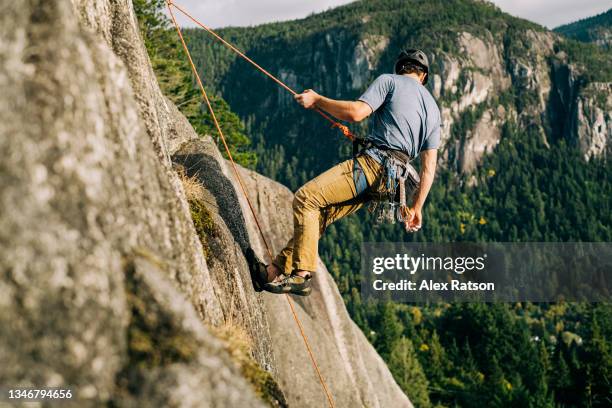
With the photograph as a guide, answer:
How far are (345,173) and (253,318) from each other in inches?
95.7

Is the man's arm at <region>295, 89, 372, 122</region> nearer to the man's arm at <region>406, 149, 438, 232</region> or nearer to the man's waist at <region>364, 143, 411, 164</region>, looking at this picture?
the man's waist at <region>364, 143, 411, 164</region>

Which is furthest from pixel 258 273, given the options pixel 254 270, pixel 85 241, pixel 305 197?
pixel 85 241

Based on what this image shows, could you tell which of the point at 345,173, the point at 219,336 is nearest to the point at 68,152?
the point at 219,336

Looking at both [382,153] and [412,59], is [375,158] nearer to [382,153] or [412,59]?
[382,153]

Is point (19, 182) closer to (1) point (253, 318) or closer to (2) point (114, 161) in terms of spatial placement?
(2) point (114, 161)

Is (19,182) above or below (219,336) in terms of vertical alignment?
above

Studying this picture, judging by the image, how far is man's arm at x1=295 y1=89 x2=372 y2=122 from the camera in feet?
22.9

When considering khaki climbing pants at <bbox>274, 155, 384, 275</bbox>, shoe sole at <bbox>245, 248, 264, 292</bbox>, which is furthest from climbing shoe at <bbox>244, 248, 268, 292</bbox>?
khaki climbing pants at <bbox>274, 155, 384, 275</bbox>

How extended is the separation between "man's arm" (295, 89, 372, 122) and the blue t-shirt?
241mm

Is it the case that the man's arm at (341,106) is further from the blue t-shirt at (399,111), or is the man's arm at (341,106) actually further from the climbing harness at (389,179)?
the climbing harness at (389,179)

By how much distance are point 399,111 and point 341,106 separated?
0.90 meters

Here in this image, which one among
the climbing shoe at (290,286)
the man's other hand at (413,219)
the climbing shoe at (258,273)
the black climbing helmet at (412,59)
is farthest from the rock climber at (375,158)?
the climbing shoe at (258,273)

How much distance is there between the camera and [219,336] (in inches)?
177

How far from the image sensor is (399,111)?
24.5ft
